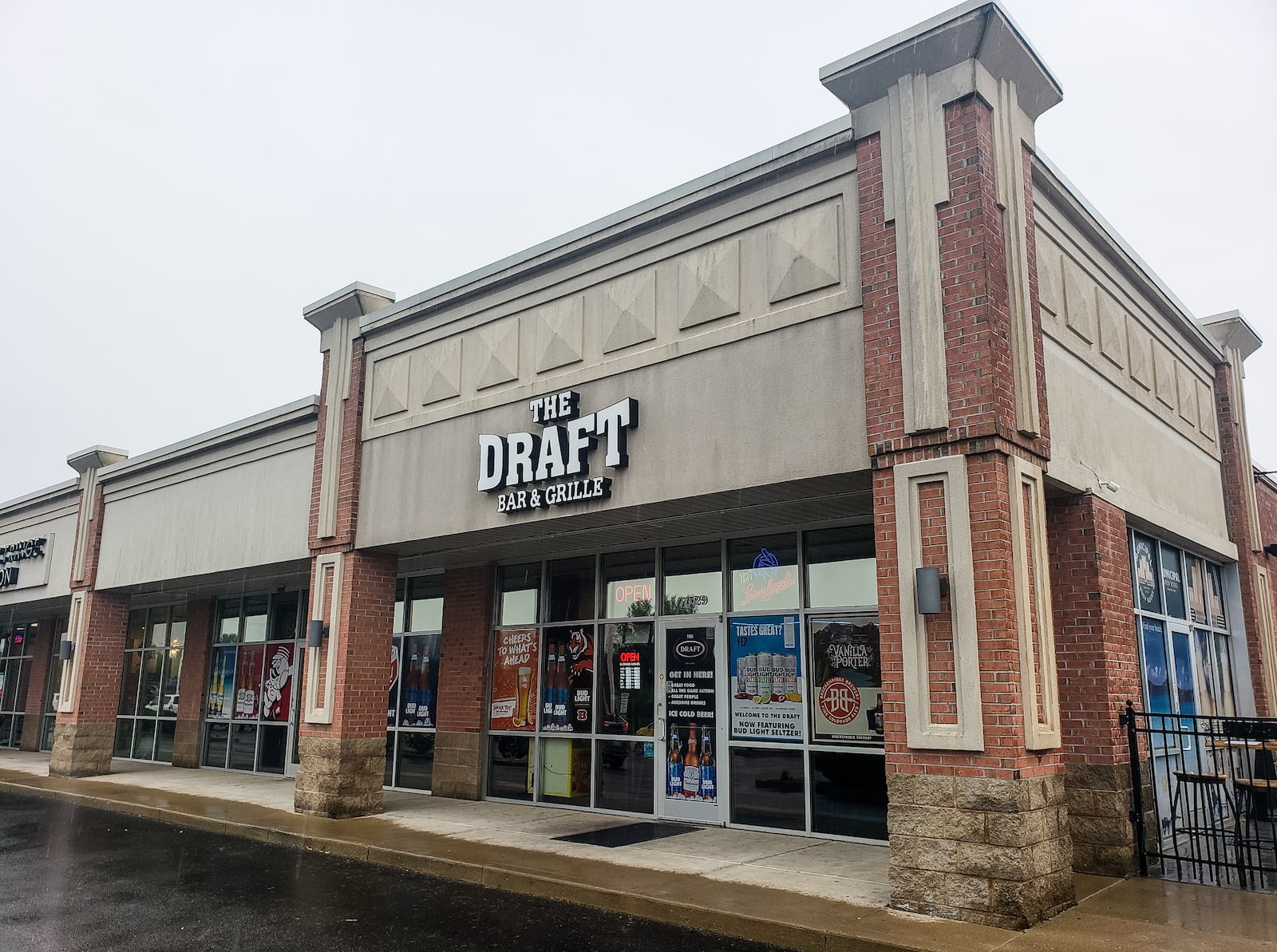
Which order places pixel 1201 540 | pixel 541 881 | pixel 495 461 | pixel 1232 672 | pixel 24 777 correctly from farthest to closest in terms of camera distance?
pixel 24 777
pixel 1232 672
pixel 1201 540
pixel 495 461
pixel 541 881

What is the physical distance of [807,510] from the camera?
10680mm

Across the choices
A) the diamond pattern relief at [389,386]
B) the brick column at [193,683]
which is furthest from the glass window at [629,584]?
the brick column at [193,683]

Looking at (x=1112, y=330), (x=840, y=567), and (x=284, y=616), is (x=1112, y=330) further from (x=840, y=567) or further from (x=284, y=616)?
(x=284, y=616)

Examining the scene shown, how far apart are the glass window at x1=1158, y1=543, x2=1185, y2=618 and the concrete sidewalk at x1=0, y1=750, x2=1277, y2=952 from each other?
14.1 feet

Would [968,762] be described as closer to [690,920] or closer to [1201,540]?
[690,920]

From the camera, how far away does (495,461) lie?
11.7m

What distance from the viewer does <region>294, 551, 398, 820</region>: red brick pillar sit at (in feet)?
41.9

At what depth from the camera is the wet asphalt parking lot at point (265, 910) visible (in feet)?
23.4

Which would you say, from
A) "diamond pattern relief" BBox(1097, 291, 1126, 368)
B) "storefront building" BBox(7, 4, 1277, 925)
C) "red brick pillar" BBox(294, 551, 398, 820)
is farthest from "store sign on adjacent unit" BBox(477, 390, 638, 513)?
"diamond pattern relief" BBox(1097, 291, 1126, 368)

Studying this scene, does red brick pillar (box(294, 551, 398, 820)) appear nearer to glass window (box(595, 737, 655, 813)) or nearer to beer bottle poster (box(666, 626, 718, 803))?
glass window (box(595, 737, 655, 813))

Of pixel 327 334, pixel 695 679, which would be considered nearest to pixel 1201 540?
pixel 695 679

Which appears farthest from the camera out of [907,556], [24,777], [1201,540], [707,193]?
[24,777]

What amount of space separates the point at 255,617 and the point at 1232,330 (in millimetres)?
18033

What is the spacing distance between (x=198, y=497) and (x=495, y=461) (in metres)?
8.04
